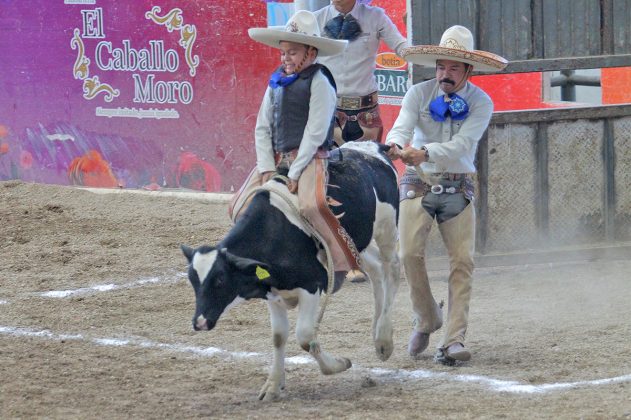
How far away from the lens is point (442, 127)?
7363 millimetres

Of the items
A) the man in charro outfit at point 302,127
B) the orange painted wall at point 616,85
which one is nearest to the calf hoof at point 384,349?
the man in charro outfit at point 302,127

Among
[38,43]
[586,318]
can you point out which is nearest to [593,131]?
[586,318]

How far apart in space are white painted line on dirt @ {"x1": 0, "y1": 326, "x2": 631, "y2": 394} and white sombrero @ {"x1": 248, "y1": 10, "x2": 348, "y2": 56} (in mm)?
1913

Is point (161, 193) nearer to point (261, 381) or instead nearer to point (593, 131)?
point (593, 131)

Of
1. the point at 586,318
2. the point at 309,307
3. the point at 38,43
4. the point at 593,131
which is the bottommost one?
the point at 586,318

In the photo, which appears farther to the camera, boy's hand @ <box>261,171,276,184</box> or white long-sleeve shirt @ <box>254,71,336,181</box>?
boy's hand @ <box>261,171,276,184</box>

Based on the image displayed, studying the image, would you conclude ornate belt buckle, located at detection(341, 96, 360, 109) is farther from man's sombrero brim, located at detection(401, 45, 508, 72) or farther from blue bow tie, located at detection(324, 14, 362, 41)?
man's sombrero brim, located at detection(401, 45, 508, 72)

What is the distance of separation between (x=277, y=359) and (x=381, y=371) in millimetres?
810

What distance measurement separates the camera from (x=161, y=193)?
13.2 metres

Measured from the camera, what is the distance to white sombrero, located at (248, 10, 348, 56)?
689 centimetres

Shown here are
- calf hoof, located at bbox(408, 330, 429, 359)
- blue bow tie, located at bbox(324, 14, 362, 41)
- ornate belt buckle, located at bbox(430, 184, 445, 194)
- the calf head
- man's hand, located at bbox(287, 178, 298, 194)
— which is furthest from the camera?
blue bow tie, located at bbox(324, 14, 362, 41)

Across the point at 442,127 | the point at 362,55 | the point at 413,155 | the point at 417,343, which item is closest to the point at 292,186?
the point at 413,155

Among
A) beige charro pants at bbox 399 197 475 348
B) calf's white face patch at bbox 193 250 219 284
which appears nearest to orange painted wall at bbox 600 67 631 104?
beige charro pants at bbox 399 197 475 348

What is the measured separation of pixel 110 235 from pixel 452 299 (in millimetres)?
4996
